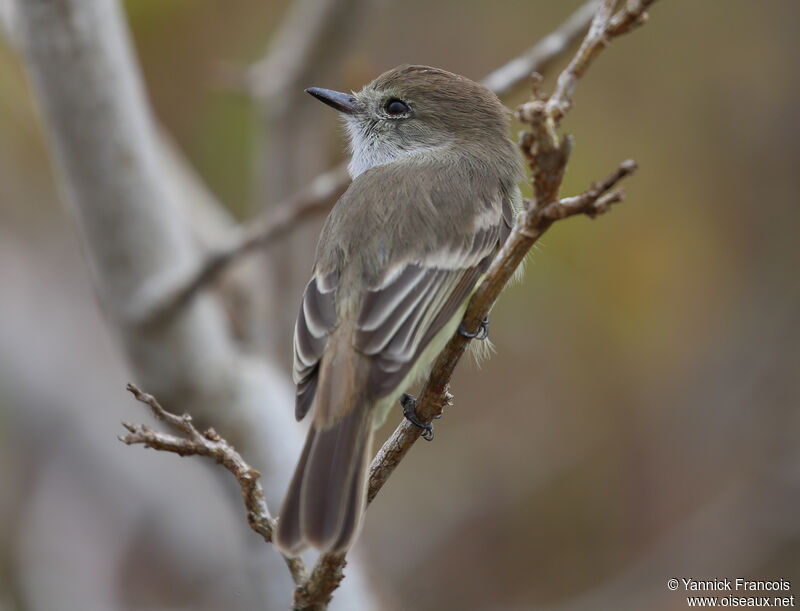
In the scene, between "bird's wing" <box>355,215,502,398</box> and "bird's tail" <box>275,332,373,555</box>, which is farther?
"bird's wing" <box>355,215,502,398</box>

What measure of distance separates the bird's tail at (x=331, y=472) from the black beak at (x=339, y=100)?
5.06ft

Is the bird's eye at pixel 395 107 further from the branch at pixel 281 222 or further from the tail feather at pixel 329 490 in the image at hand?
the tail feather at pixel 329 490

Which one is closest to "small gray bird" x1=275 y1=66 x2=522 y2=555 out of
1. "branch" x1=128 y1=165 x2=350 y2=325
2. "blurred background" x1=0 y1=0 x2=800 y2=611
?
"branch" x1=128 y1=165 x2=350 y2=325

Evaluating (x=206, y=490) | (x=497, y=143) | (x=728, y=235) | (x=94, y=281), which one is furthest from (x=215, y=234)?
(x=728, y=235)

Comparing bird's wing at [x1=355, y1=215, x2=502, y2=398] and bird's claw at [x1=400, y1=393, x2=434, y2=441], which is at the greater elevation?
bird's wing at [x1=355, y1=215, x2=502, y2=398]

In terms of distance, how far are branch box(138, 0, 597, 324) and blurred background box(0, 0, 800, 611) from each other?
95cm

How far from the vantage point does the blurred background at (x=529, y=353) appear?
19.7 feet

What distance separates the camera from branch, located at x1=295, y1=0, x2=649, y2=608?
7.51 feet

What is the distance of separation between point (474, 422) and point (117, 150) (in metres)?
3.39

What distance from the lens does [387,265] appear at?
3357 millimetres

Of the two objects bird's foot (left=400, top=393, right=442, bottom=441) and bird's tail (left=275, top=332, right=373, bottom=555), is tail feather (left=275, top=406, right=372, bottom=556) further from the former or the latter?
bird's foot (left=400, top=393, right=442, bottom=441)

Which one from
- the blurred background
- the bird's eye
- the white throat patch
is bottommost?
the blurred background

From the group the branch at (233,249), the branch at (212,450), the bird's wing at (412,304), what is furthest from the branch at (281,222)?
the branch at (212,450)

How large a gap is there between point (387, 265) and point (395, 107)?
1227 millimetres
